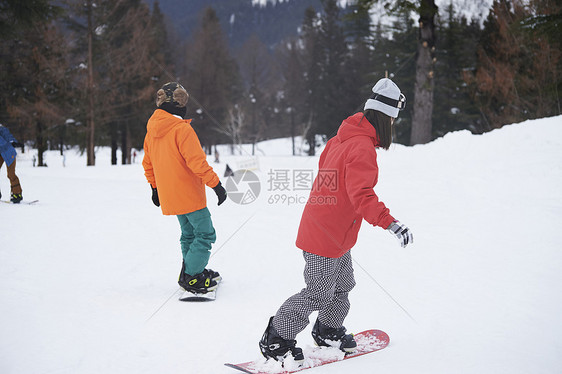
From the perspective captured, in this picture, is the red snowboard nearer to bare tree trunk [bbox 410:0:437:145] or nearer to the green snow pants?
the green snow pants

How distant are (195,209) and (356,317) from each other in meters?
1.80

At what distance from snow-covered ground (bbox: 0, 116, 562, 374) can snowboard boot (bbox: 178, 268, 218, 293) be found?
0.16 metres

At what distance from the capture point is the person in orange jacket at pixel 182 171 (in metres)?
3.32

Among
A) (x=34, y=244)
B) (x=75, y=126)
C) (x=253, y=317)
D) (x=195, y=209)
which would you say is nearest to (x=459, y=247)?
(x=253, y=317)

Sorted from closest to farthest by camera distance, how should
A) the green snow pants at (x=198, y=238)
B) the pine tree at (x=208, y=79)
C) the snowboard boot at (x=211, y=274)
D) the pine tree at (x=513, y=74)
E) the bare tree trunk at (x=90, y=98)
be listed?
the green snow pants at (x=198, y=238) → the snowboard boot at (x=211, y=274) → the pine tree at (x=513, y=74) → the bare tree trunk at (x=90, y=98) → the pine tree at (x=208, y=79)

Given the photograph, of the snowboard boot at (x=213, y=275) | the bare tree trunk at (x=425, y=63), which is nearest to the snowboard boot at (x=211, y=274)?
the snowboard boot at (x=213, y=275)

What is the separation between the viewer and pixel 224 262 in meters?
4.66

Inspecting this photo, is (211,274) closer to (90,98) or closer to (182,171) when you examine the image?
(182,171)

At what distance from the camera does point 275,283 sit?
4012 mm

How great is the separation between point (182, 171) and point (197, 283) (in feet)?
3.74

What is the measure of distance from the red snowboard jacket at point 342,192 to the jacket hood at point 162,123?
1533mm

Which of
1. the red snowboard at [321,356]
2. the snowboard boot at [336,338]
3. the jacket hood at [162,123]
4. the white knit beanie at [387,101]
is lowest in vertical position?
the red snowboard at [321,356]

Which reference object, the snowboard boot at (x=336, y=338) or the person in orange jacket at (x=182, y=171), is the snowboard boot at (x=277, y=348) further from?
the person in orange jacket at (x=182, y=171)

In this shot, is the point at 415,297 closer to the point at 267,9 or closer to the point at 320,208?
the point at 320,208
